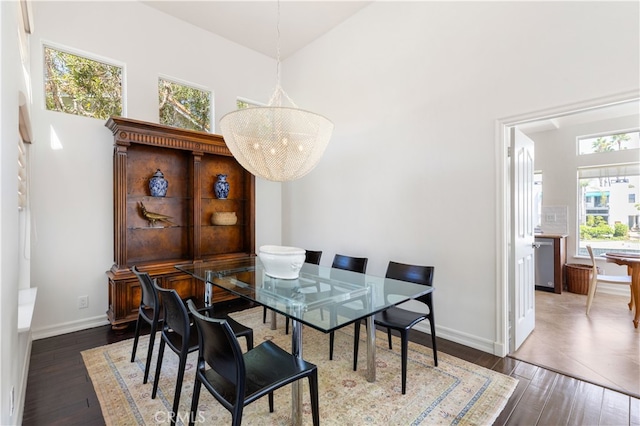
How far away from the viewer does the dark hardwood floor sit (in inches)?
73.0

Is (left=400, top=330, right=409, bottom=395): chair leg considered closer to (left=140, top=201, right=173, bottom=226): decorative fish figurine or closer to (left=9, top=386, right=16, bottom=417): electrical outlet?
(left=9, top=386, right=16, bottom=417): electrical outlet

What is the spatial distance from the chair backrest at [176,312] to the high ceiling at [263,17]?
11.8 ft

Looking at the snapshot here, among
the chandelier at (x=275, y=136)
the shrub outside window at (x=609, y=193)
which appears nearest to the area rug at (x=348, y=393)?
the chandelier at (x=275, y=136)

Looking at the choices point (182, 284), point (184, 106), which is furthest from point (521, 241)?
point (184, 106)

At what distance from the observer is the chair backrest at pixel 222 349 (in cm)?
130

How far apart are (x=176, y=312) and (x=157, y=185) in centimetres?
226

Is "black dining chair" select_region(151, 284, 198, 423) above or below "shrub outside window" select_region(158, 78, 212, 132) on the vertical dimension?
below

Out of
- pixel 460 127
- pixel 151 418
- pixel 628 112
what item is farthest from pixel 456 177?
pixel 628 112

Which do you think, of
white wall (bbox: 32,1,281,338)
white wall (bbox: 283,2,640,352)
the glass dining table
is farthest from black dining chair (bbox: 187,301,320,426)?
white wall (bbox: 32,1,281,338)

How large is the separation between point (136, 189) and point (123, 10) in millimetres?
2157

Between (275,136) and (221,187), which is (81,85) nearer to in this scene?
(221,187)

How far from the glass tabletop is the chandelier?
3.11 ft

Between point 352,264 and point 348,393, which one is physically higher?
point 352,264

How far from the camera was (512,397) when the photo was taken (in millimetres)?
2068
